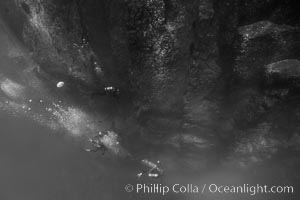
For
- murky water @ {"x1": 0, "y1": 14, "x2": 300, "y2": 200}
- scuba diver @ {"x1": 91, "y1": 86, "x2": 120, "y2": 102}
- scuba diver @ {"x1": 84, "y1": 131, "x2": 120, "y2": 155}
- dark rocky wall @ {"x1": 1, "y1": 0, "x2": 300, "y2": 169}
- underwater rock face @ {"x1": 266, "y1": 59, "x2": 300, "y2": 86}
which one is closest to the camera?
dark rocky wall @ {"x1": 1, "y1": 0, "x2": 300, "y2": 169}

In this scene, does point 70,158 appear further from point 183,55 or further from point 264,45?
point 264,45

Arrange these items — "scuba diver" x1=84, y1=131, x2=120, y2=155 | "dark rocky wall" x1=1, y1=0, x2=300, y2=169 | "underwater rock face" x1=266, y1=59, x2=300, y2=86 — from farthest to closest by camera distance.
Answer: "scuba diver" x1=84, y1=131, x2=120, y2=155 → "underwater rock face" x1=266, y1=59, x2=300, y2=86 → "dark rocky wall" x1=1, y1=0, x2=300, y2=169

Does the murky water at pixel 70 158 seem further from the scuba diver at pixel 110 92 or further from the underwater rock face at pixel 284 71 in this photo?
the underwater rock face at pixel 284 71

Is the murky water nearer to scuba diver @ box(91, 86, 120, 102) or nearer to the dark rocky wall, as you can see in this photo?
scuba diver @ box(91, 86, 120, 102)

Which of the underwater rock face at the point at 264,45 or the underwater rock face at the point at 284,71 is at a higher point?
the underwater rock face at the point at 264,45

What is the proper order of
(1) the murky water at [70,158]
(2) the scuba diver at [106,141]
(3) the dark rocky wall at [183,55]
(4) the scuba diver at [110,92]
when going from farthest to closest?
1. (2) the scuba diver at [106,141]
2. (1) the murky water at [70,158]
3. (4) the scuba diver at [110,92]
4. (3) the dark rocky wall at [183,55]

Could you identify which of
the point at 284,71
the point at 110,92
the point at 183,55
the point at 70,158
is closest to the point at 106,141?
the point at 110,92

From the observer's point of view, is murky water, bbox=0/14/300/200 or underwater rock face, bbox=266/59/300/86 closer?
underwater rock face, bbox=266/59/300/86

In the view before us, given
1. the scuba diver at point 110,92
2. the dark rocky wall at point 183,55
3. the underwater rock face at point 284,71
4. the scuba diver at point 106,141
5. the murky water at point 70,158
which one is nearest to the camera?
the dark rocky wall at point 183,55

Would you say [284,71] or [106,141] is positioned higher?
[284,71]

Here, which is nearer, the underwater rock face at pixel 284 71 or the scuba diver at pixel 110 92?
the underwater rock face at pixel 284 71

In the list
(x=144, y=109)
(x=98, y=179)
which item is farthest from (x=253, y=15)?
(x=98, y=179)

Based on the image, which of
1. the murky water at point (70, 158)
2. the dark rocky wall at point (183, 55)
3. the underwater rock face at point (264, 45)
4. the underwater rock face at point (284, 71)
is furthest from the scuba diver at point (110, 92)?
the underwater rock face at point (284, 71)

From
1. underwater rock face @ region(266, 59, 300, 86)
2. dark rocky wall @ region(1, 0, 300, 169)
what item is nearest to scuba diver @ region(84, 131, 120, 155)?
dark rocky wall @ region(1, 0, 300, 169)
